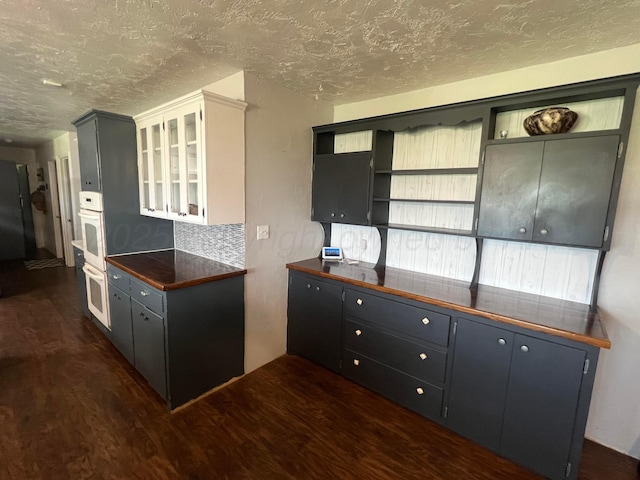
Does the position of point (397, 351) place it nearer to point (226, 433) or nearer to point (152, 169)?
point (226, 433)

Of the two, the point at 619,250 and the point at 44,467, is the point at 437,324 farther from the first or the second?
the point at 44,467

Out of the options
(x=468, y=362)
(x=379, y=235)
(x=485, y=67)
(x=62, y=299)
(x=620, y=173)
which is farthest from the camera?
(x=62, y=299)

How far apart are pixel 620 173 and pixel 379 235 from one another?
160 centimetres

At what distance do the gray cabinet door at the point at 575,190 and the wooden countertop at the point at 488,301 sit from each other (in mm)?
410

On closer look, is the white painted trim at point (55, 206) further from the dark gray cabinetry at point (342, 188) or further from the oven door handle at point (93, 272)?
the dark gray cabinetry at point (342, 188)

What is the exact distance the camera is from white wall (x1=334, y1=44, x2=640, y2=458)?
172cm

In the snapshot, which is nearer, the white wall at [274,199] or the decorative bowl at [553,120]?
the decorative bowl at [553,120]

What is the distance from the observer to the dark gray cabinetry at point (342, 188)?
2512 mm

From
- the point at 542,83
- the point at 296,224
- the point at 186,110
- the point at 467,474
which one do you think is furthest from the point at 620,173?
the point at 186,110

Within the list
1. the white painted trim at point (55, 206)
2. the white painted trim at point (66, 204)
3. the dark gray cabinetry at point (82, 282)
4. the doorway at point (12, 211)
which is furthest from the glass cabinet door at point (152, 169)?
the doorway at point (12, 211)

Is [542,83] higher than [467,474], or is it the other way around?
[542,83]

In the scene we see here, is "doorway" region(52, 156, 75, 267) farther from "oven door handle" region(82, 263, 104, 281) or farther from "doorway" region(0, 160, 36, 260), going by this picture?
"oven door handle" region(82, 263, 104, 281)

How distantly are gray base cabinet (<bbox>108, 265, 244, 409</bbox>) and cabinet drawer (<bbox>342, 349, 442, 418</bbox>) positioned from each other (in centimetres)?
92

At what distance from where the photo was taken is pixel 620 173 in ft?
5.18
